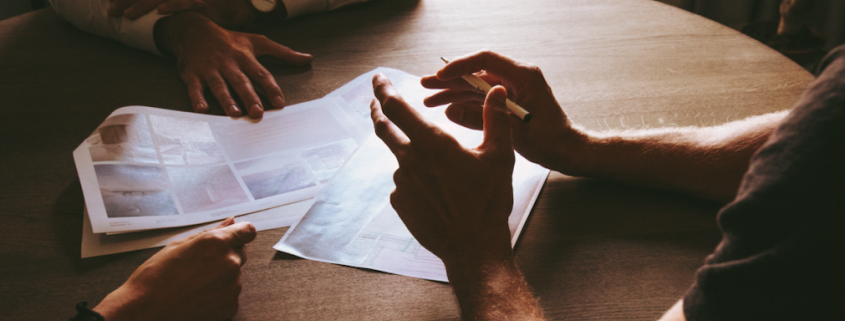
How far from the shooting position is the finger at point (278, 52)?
3.33 feet

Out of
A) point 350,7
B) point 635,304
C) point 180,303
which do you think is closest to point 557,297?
point 635,304

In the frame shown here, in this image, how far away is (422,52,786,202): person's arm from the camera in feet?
2.13

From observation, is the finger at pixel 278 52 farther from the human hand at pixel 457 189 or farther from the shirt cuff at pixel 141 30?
the human hand at pixel 457 189

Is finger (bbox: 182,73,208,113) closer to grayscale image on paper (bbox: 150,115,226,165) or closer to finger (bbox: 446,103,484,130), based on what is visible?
grayscale image on paper (bbox: 150,115,226,165)

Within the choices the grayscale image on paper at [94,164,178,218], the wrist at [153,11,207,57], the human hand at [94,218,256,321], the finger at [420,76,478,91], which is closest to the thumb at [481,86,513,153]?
the finger at [420,76,478,91]

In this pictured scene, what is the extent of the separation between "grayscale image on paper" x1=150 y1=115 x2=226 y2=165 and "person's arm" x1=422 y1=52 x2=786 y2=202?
0.39 metres

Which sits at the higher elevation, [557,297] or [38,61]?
[557,297]

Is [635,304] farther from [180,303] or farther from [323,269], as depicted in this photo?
[180,303]

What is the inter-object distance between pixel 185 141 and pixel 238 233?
11.2 inches

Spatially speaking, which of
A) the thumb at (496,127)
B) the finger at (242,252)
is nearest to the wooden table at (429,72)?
the finger at (242,252)

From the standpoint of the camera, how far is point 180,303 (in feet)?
1.75

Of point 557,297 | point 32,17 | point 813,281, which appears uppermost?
point 813,281

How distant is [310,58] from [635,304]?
78cm

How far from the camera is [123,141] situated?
0.75 meters
